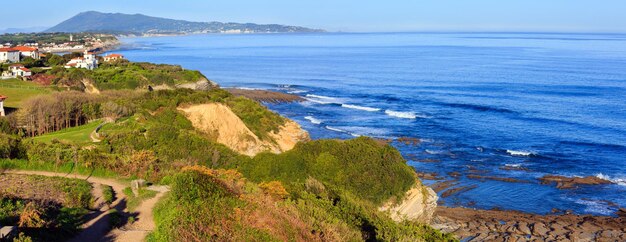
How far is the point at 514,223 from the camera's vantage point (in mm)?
26016

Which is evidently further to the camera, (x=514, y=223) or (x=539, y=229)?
(x=514, y=223)

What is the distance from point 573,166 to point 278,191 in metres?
26.4

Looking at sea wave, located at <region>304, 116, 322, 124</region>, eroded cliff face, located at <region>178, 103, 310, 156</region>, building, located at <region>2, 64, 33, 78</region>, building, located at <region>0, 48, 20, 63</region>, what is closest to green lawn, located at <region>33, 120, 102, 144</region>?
eroded cliff face, located at <region>178, 103, 310, 156</region>

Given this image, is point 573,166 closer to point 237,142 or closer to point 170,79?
point 237,142

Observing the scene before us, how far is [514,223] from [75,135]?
2122 cm

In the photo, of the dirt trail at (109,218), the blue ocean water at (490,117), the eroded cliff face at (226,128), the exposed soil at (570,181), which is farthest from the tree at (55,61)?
the exposed soil at (570,181)

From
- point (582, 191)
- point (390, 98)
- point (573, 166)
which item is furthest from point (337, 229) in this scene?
point (390, 98)

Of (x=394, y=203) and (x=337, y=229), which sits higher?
(x=337, y=229)

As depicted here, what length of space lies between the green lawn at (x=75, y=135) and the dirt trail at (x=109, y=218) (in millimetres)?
8031

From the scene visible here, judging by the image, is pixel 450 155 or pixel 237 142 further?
pixel 450 155

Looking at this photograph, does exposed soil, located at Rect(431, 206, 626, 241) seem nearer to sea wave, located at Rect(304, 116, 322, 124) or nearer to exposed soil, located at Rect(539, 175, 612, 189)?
exposed soil, located at Rect(539, 175, 612, 189)

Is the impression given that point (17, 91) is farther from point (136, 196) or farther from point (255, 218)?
point (255, 218)

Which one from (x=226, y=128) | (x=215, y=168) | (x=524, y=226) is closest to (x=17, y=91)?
(x=226, y=128)

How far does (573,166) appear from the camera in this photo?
36188 millimetres
